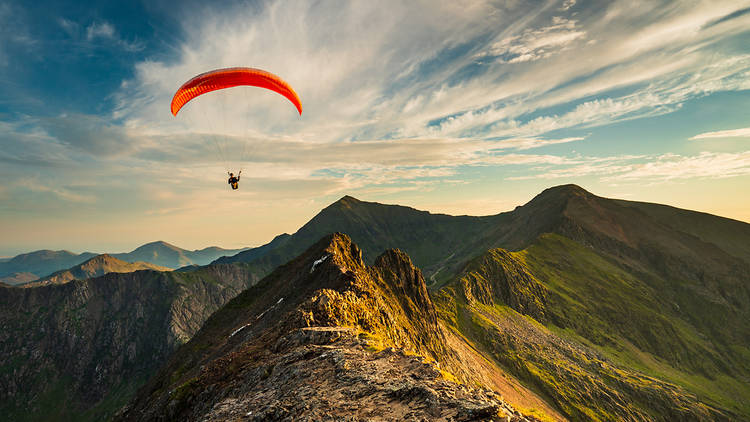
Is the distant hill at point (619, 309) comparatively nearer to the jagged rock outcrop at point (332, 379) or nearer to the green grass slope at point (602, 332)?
the green grass slope at point (602, 332)

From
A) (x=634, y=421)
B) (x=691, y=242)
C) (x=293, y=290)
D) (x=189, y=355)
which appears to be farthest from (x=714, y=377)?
(x=189, y=355)

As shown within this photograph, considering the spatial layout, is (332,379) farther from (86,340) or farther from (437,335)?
(86,340)

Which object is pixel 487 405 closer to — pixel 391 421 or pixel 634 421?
pixel 391 421

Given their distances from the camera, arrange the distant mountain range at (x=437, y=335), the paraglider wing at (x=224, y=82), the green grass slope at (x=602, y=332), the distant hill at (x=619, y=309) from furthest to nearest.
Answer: the distant hill at (x=619, y=309)
the green grass slope at (x=602, y=332)
the paraglider wing at (x=224, y=82)
the distant mountain range at (x=437, y=335)

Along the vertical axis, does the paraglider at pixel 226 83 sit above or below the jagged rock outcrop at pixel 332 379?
above

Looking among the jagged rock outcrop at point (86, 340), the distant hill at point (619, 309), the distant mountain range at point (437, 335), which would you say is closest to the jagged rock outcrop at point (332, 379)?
the distant mountain range at point (437, 335)

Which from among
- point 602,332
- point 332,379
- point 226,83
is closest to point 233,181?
point 226,83
